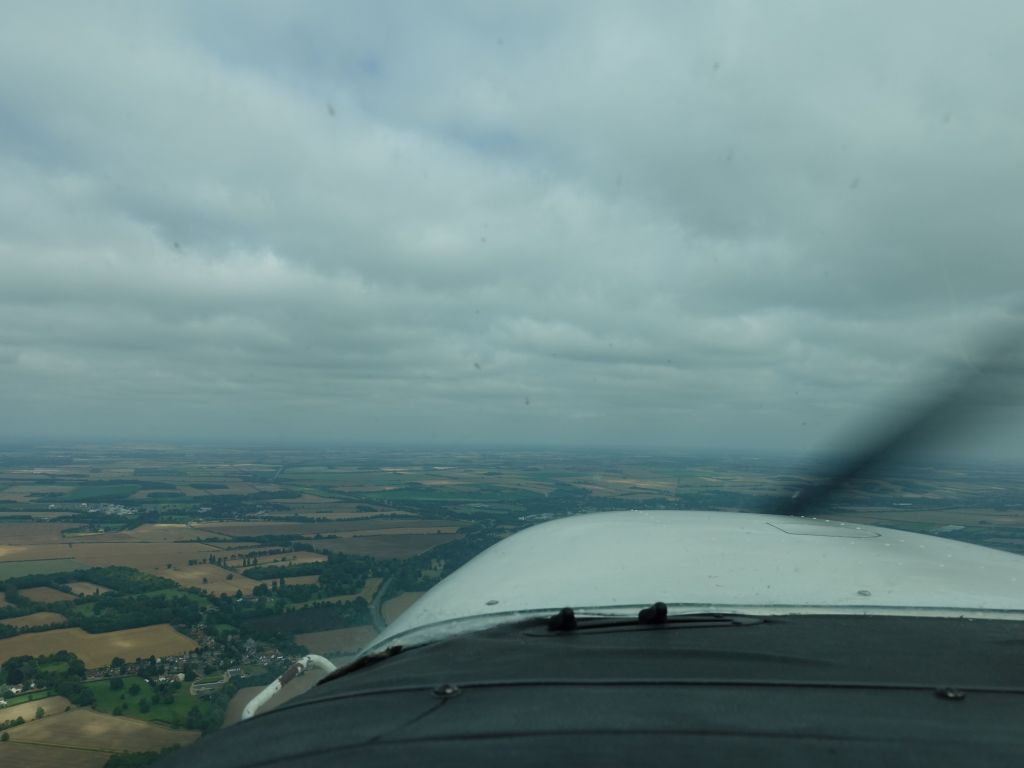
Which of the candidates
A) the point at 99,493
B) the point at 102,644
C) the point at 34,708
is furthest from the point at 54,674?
the point at 99,493

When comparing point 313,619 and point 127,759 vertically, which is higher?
point 127,759

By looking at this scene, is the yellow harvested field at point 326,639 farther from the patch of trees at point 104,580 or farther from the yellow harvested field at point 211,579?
the patch of trees at point 104,580

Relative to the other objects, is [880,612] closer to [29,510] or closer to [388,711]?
[388,711]

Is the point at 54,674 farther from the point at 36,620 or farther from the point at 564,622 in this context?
the point at 564,622

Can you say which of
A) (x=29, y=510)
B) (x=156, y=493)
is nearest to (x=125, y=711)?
(x=29, y=510)

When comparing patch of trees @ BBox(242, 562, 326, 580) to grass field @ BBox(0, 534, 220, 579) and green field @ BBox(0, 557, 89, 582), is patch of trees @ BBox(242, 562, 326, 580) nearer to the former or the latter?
grass field @ BBox(0, 534, 220, 579)

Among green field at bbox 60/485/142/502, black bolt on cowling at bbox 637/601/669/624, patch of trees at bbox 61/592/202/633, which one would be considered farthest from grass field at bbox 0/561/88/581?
black bolt on cowling at bbox 637/601/669/624

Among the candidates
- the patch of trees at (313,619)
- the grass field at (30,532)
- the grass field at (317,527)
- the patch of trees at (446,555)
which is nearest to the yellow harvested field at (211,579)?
the patch of trees at (313,619)

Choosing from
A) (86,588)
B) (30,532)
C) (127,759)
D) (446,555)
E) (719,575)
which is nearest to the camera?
(719,575)
